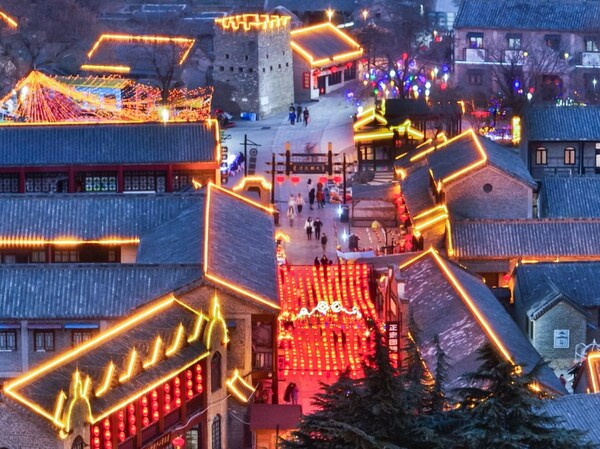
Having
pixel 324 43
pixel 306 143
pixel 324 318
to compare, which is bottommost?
pixel 324 318

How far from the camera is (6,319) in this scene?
5891 centimetres

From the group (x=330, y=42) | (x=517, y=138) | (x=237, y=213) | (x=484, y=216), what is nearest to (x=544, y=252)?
(x=484, y=216)

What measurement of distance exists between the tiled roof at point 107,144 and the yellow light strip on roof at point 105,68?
23450 mm

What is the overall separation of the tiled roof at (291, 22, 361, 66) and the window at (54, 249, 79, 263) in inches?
1618

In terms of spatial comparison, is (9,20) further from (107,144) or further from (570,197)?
(570,197)

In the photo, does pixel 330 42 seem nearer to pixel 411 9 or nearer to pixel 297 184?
pixel 411 9

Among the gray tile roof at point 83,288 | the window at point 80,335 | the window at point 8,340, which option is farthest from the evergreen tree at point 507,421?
the window at point 8,340

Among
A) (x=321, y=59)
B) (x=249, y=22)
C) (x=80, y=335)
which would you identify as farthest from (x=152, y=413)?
(x=321, y=59)

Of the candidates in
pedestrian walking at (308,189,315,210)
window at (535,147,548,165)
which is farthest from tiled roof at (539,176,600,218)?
pedestrian walking at (308,189,315,210)

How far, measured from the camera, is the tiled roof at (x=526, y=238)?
69.7m

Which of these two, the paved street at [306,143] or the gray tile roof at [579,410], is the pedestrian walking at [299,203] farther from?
the gray tile roof at [579,410]

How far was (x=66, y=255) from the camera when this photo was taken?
2717 inches

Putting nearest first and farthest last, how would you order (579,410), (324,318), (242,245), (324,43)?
(579,410) → (324,318) → (242,245) → (324,43)

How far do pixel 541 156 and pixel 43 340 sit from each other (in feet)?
103
